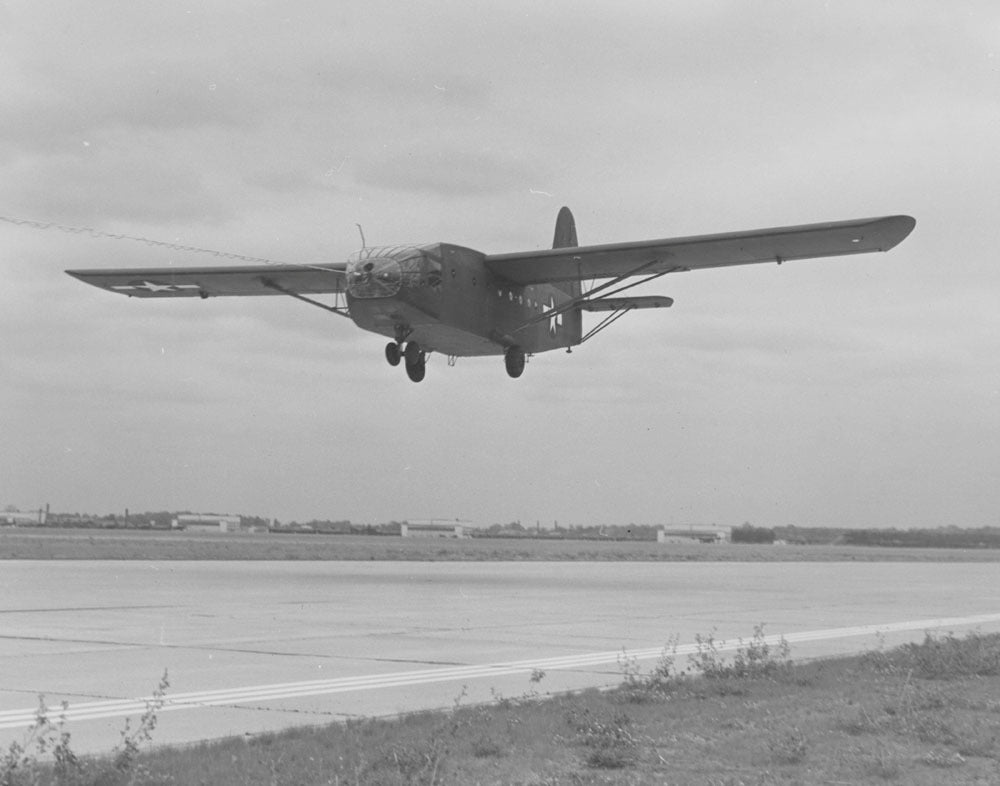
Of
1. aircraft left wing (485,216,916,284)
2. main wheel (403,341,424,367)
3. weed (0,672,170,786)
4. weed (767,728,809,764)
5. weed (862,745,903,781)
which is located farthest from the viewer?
main wheel (403,341,424,367)

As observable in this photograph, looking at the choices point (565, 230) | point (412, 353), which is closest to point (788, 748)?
point (412, 353)

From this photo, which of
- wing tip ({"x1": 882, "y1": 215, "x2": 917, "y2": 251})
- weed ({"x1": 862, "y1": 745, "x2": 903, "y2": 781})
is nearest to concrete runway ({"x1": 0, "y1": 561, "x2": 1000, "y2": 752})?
weed ({"x1": 862, "y1": 745, "x2": 903, "y2": 781})

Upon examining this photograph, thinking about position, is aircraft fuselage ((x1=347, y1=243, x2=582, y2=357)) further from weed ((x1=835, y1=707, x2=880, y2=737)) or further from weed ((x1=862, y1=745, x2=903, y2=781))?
weed ((x1=862, y1=745, x2=903, y2=781))

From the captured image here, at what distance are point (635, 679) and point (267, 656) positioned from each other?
4762mm

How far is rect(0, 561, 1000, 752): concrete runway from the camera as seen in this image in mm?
11594

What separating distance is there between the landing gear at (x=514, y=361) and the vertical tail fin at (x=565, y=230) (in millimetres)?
11634

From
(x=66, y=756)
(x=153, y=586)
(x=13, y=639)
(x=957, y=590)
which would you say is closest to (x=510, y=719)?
(x=66, y=756)

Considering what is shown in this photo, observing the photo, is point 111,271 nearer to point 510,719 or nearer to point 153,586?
point 153,586

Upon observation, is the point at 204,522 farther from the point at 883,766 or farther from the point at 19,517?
the point at 883,766

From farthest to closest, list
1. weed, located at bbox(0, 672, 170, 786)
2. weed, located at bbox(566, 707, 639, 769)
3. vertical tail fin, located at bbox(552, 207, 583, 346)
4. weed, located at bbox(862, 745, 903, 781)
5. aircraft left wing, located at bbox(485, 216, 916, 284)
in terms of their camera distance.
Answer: vertical tail fin, located at bbox(552, 207, 583, 346), aircraft left wing, located at bbox(485, 216, 916, 284), weed, located at bbox(566, 707, 639, 769), weed, located at bbox(862, 745, 903, 781), weed, located at bbox(0, 672, 170, 786)

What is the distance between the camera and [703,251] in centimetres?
3597

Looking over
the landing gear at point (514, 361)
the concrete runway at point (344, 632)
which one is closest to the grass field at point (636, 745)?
the concrete runway at point (344, 632)

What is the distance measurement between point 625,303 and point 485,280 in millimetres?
5924

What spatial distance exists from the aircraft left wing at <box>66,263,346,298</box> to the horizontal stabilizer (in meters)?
8.25
